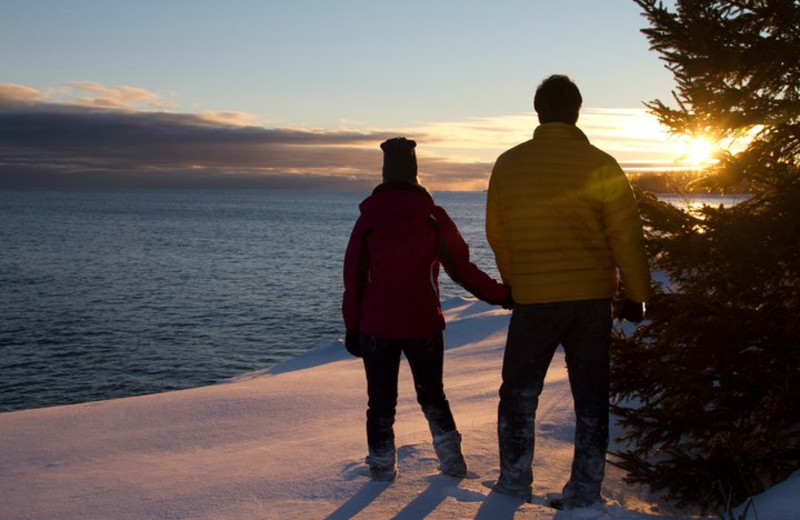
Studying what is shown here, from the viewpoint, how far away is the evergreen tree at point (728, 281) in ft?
14.0

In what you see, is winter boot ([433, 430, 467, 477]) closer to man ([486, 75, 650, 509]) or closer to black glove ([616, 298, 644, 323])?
man ([486, 75, 650, 509])

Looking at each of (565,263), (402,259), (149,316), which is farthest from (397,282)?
(149,316)

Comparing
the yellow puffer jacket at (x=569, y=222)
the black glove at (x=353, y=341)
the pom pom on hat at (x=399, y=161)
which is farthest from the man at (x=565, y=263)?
the black glove at (x=353, y=341)

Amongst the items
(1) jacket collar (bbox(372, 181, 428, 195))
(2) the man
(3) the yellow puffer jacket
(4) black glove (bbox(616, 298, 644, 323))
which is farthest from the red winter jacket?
(4) black glove (bbox(616, 298, 644, 323))

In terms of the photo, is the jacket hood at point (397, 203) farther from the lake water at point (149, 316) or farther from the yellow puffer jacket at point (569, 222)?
the lake water at point (149, 316)

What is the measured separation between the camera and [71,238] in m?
74.0

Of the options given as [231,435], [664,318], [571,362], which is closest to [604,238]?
[571,362]

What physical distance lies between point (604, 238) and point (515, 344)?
0.81m

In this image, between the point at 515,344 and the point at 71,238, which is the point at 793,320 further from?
the point at 71,238

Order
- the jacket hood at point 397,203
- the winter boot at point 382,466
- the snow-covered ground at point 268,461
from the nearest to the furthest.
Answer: the snow-covered ground at point 268,461 < the jacket hood at point 397,203 < the winter boot at point 382,466

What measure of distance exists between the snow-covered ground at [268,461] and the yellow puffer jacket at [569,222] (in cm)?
131

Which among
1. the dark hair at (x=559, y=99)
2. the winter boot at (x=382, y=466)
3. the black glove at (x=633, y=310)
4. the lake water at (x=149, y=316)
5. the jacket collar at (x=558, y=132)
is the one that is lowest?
the lake water at (x=149, y=316)

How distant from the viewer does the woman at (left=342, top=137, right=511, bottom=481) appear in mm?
4430

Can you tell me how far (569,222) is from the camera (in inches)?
154
